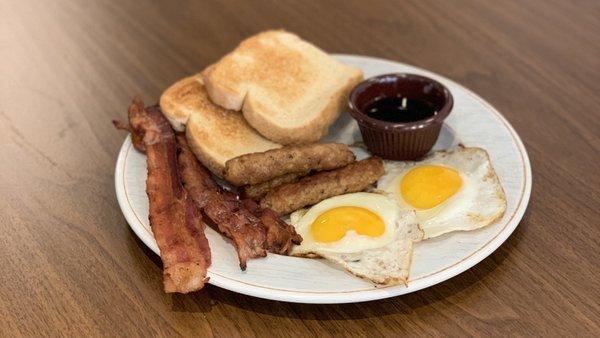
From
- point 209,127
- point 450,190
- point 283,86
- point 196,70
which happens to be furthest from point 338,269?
point 196,70

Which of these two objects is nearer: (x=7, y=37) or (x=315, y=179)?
(x=315, y=179)

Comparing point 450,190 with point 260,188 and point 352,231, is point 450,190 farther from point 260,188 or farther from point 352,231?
point 260,188

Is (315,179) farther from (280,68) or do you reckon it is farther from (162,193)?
(280,68)

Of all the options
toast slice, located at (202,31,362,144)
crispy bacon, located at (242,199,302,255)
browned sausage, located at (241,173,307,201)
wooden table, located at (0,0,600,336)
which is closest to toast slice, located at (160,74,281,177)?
toast slice, located at (202,31,362,144)

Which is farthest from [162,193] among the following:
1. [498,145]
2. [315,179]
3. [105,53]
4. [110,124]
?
[105,53]

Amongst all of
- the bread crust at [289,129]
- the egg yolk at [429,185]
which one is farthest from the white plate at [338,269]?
the bread crust at [289,129]
